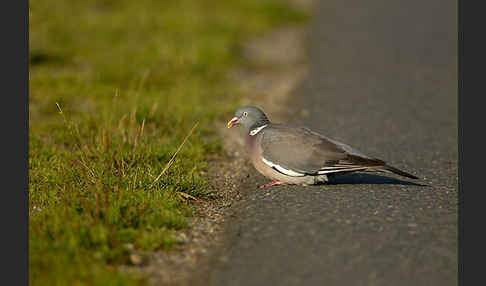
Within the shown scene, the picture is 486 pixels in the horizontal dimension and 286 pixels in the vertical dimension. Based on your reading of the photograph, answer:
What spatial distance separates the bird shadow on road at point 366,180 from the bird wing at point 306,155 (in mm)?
376

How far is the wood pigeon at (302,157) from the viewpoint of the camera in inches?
166

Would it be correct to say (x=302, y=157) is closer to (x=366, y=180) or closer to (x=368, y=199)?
(x=368, y=199)

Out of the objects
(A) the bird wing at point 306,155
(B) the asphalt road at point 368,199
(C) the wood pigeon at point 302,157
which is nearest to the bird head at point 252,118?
(C) the wood pigeon at point 302,157

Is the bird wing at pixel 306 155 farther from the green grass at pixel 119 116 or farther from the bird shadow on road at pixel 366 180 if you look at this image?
the green grass at pixel 119 116

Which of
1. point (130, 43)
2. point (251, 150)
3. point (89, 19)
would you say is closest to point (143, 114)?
point (251, 150)

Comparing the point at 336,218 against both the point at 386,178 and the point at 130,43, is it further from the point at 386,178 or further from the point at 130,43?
the point at 130,43

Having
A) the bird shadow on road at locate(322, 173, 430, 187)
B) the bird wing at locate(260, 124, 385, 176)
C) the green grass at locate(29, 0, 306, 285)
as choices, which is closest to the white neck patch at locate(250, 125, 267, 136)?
the bird wing at locate(260, 124, 385, 176)

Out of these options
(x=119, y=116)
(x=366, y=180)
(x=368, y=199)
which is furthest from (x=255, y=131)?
(x=119, y=116)

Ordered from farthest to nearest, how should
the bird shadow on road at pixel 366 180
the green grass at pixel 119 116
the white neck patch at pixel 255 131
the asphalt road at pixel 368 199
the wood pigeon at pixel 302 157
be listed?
the white neck patch at pixel 255 131 → the bird shadow on road at pixel 366 180 → the wood pigeon at pixel 302 157 → the green grass at pixel 119 116 → the asphalt road at pixel 368 199

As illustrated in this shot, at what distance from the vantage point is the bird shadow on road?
182 inches

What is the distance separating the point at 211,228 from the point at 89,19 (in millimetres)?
8256

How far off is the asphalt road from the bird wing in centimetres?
20

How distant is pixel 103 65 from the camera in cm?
823

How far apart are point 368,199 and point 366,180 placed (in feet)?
1.67
